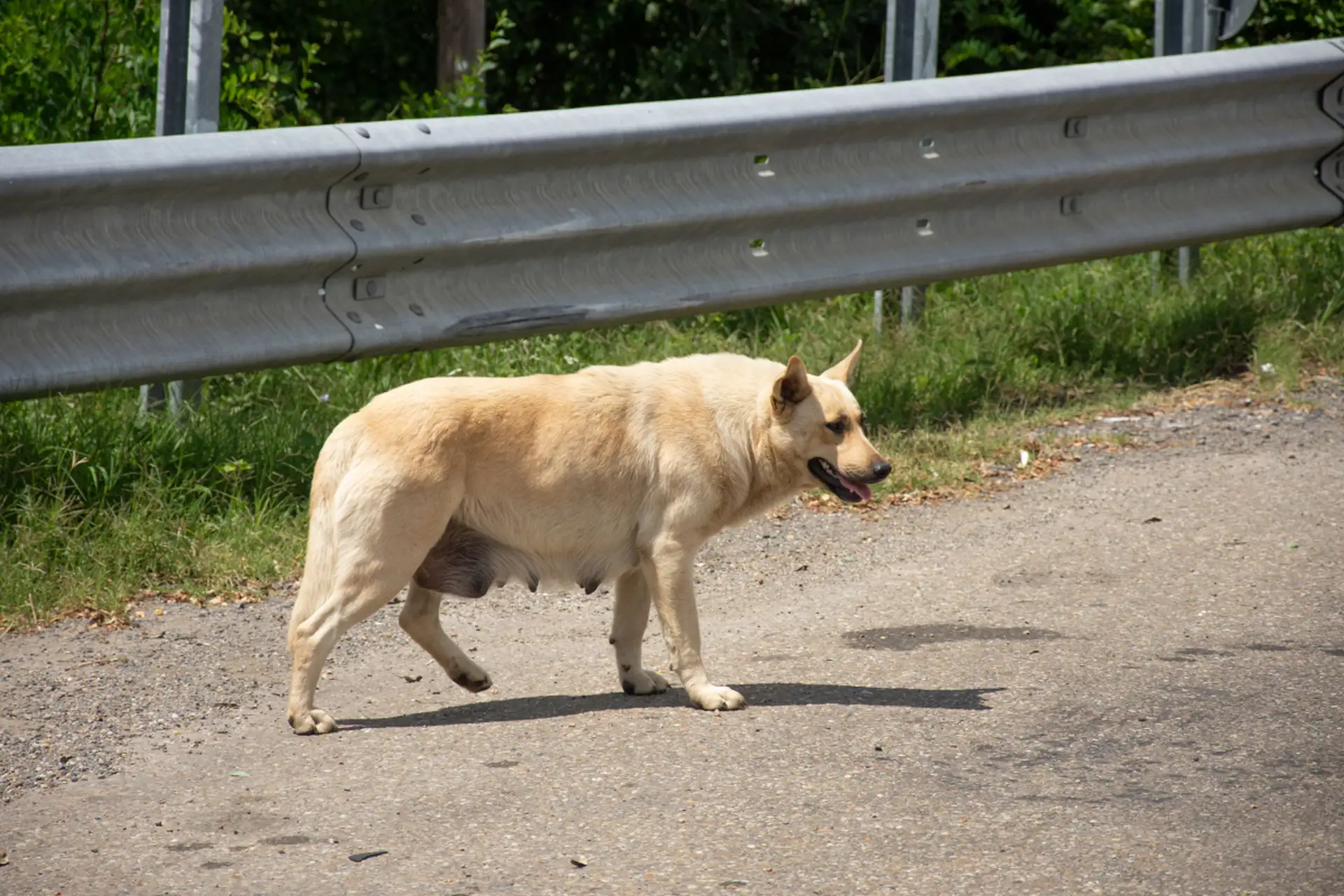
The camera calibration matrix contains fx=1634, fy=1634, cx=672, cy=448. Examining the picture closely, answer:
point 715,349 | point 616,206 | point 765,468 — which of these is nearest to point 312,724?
point 765,468

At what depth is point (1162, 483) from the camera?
6.35 metres

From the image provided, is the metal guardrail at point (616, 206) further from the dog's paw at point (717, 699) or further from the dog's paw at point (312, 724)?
the dog's paw at point (717, 699)

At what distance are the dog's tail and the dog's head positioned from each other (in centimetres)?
129

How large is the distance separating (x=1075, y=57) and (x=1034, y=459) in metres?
4.67

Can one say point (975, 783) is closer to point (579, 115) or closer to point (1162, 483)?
point (1162, 483)

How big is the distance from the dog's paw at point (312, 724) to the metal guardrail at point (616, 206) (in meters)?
1.67

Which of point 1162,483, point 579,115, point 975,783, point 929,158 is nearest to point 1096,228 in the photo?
point 929,158

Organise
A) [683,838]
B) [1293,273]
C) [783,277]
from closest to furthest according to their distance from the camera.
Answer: [683,838]
[783,277]
[1293,273]

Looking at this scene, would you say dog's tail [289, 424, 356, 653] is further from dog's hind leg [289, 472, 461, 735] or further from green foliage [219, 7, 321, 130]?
green foliage [219, 7, 321, 130]

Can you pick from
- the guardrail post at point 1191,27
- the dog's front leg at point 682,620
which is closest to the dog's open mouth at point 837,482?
the dog's front leg at point 682,620

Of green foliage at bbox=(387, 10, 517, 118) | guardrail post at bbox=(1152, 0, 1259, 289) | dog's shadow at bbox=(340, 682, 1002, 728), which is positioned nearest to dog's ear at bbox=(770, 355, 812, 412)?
dog's shadow at bbox=(340, 682, 1002, 728)

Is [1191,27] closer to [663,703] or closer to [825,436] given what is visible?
[825,436]

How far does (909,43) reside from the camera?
298 inches

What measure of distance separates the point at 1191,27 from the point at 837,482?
4.45m
